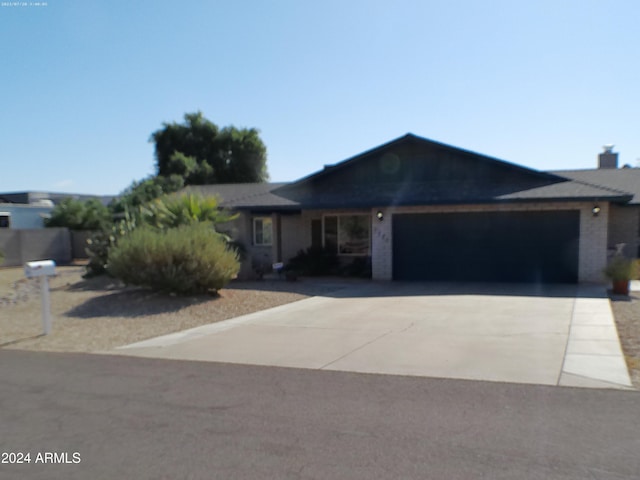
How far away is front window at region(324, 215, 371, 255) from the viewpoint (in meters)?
20.2

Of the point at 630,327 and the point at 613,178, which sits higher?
the point at 613,178

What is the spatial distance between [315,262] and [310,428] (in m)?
14.8

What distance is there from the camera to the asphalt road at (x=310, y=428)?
422cm

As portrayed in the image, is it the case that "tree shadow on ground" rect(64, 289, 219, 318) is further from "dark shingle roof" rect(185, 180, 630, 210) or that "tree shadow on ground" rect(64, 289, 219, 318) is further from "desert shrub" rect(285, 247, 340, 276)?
"dark shingle roof" rect(185, 180, 630, 210)

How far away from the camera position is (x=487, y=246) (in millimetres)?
17094

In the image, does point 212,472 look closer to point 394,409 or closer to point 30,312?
point 394,409

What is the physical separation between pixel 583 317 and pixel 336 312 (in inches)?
199

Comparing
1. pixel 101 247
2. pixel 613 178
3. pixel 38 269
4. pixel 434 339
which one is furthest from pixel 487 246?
pixel 101 247

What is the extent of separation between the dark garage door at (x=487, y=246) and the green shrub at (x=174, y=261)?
663 cm

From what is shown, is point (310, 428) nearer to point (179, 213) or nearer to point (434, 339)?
point (434, 339)

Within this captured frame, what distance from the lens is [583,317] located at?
1055 centimetres

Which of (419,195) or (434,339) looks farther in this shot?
(419,195)

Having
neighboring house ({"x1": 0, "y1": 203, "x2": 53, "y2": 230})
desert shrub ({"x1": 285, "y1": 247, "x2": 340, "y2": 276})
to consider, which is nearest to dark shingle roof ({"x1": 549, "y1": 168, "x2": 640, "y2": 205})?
desert shrub ({"x1": 285, "y1": 247, "x2": 340, "y2": 276})

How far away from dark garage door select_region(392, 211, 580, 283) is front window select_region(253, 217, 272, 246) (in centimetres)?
646
